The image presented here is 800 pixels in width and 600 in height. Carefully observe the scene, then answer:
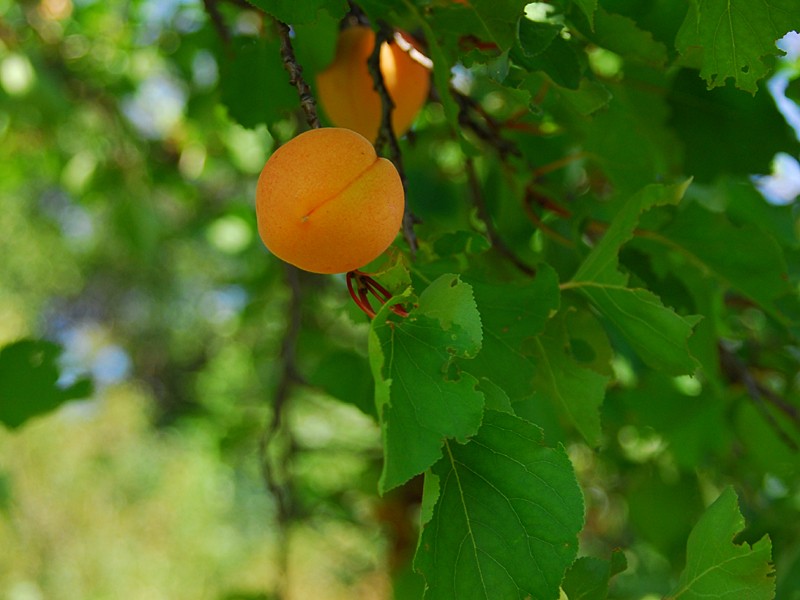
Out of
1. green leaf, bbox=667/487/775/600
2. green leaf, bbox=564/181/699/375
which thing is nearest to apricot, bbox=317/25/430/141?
green leaf, bbox=564/181/699/375

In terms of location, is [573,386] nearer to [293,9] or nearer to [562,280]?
[562,280]

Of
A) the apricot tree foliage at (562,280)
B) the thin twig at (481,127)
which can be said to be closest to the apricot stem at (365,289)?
the apricot tree foliage at (562,280)

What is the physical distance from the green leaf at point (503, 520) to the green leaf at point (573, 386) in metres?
0.15

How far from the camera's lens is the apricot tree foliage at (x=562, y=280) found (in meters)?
0.51

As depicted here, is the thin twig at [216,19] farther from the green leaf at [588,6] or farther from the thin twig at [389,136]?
the green leaf at [588,6]

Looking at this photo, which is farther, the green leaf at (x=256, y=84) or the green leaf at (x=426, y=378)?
the green leaf at (x=256, y=84)

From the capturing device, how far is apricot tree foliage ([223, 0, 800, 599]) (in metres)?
0.51

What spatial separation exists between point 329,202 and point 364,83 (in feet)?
1.17

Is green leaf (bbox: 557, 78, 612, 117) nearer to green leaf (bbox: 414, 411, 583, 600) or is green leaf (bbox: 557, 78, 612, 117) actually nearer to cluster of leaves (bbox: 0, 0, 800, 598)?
cluster of leaves (bbox: 0, 0, 800, 598)

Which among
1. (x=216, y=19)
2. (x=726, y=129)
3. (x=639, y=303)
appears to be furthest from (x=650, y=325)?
(x=216, y=19)

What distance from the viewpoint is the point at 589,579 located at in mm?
570

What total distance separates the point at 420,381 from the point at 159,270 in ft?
25.5

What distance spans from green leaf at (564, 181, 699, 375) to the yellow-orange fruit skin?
223 millimetres

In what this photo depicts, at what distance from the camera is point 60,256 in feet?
25.6
